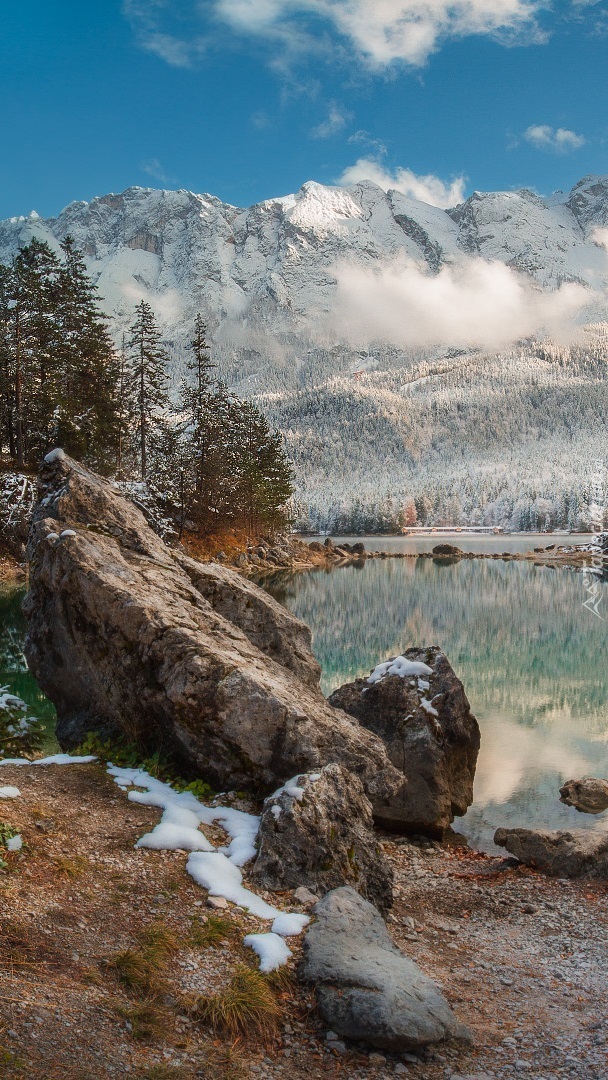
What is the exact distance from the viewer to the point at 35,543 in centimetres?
1266

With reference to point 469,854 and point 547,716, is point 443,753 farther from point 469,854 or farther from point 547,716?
point 547,716

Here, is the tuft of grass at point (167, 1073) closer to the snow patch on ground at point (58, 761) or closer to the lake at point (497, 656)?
the snow patch on ground at point (58, 761)

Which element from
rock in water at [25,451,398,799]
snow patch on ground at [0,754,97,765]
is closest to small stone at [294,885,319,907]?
rock in water at [25,451,398,799]

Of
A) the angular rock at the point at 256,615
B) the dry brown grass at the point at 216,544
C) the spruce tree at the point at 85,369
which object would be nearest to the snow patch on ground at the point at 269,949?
the angular rock at the point at 256,615

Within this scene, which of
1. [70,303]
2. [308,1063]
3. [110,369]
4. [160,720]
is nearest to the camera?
[308,1063]

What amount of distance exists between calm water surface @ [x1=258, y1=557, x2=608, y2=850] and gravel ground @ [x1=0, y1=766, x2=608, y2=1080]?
5213mm

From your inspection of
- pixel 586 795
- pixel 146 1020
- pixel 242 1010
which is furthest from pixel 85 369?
pixel 146 1020

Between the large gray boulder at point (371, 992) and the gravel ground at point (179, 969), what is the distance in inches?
5.8

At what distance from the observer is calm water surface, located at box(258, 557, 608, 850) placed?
18.2m

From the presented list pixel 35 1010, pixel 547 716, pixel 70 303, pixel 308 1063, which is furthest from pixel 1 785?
pixel 70 303

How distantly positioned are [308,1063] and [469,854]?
878 cm

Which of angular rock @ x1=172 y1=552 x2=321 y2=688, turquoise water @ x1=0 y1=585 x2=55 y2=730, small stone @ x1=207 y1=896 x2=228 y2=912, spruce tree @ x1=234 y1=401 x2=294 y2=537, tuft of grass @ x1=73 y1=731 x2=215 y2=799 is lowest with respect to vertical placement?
turquoise water @ x1=0 y1=585 x2=55 y2=730

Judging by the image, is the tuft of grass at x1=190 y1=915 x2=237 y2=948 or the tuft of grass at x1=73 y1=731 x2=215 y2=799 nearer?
the tuft of grass at x1=190 y1=915 x2=237 y2=948

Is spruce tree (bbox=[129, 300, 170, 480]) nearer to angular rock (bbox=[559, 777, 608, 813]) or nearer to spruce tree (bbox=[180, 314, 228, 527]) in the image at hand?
spruce tree (bbox=[180, 314, 228, 527])
